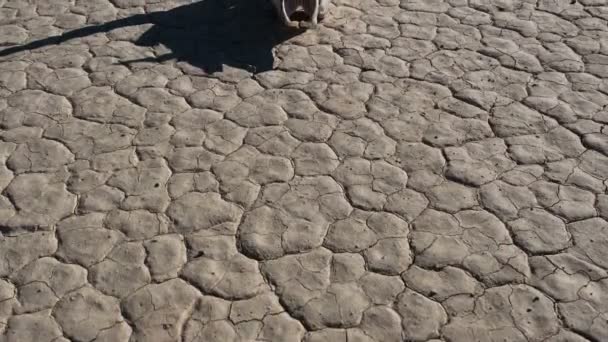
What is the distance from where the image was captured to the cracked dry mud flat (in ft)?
9.95

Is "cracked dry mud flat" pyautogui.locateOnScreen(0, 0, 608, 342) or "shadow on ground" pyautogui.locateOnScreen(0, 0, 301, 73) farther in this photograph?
"shadow on ground" pyautogui.locateOnScreen(0, 0, 301, 73)

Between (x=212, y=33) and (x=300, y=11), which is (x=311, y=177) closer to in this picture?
(x=300, y=11)

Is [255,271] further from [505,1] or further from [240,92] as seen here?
[505,1]

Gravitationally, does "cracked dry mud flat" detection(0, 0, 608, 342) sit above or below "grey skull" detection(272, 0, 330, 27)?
below

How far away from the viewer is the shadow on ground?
192 inches

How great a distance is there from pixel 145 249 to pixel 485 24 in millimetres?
3046

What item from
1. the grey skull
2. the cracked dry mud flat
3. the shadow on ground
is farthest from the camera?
the grey skull

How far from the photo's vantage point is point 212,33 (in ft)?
17.0

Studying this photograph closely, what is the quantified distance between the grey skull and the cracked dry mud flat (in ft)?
0.38

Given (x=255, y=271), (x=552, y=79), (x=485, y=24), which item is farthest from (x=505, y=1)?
(x=255, y=271)

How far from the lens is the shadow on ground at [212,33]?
487 centimetres

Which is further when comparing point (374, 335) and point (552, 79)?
point (552, 79)

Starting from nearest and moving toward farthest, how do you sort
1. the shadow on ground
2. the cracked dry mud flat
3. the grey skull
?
the cracked dry mud flat, the shadow on ground, the grey skull

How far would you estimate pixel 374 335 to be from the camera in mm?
2910
